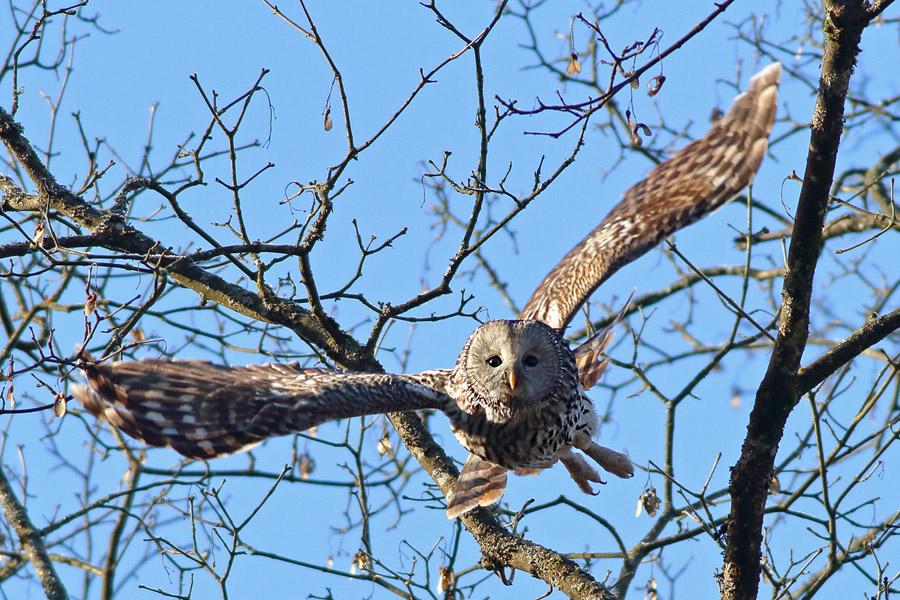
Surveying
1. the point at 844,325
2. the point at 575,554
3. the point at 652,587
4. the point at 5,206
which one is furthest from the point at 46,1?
the point at 844,325

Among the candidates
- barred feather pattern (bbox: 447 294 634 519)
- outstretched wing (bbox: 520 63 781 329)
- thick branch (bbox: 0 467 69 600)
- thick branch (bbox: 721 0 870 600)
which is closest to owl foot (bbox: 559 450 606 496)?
barred feather pattern (bbox: 447 294 634 519)

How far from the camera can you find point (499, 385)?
215 inches

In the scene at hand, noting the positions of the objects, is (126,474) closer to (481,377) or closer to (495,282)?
(481,377)

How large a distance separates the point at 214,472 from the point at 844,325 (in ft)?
19.6

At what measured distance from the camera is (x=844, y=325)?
9211mm

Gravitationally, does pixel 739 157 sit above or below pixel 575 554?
above

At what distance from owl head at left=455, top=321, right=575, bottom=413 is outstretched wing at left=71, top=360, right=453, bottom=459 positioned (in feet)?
1.04

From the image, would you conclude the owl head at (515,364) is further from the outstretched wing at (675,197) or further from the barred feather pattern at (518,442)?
the outstretched wing at (675,197)

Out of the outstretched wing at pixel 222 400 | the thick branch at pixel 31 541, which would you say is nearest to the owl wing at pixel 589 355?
the outstretched wing at pixel 222 400

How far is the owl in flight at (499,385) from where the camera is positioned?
5.07 meters

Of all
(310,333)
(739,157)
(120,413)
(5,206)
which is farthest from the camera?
(739,157)

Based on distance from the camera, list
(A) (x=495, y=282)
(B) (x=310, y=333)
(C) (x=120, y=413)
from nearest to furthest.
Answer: (C) (x=120, y=413) < (B) (x=310, y=333) < (A) (x=495, y=282)

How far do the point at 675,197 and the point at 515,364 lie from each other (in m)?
1.78

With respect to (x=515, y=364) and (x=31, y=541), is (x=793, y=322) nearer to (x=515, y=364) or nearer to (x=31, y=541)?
(x=515, y=364)
